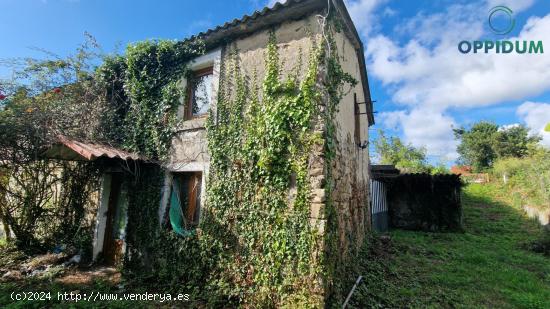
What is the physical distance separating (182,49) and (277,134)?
12.0 ft

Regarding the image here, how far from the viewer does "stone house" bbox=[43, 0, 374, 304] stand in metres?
5.07

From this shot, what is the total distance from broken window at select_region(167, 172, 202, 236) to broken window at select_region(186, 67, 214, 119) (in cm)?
151

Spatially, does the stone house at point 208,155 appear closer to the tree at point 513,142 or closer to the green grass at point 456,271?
the green grass at point 456,271

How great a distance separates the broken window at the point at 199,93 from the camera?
6543mm

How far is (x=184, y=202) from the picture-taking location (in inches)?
250

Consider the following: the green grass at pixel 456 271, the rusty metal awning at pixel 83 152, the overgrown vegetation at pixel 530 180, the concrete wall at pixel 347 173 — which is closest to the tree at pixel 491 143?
the overgrown vegetation at pixel 530 180

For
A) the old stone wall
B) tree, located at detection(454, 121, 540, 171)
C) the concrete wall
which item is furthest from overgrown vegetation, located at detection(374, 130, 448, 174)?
the concrete wall

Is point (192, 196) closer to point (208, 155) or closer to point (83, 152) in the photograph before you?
point (208, 155)

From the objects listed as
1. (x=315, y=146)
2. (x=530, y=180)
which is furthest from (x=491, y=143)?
(x=315, y=146)

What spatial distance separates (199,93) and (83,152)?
273cm

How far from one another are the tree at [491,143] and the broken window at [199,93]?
33.4 m

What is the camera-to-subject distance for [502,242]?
35.7ft

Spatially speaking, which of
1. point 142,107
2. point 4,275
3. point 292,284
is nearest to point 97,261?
point 4,275

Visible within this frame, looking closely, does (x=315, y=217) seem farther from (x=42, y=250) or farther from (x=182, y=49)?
(x=42, y=250)
